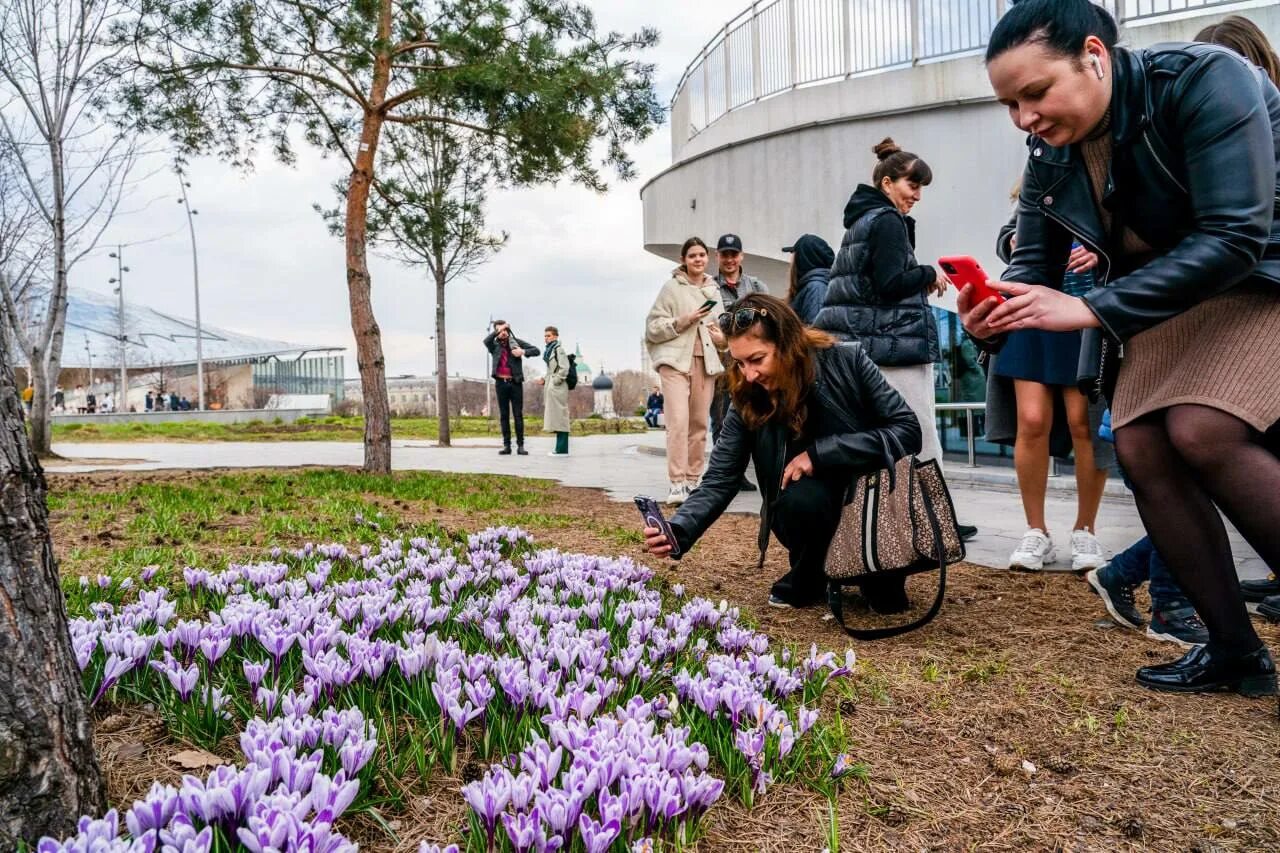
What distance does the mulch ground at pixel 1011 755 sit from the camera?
1.75 meters

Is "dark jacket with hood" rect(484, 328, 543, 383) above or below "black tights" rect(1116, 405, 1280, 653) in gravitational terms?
above

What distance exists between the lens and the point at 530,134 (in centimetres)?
827

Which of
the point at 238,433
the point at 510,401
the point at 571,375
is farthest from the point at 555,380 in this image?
the point at 238,433

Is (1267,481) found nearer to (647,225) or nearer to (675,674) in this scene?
(675,674)

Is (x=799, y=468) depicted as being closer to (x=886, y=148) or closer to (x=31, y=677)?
(x=31, y=677)

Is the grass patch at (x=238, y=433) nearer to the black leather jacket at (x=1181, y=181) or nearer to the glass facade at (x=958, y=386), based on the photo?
the glass facade at (x=958, y=386)

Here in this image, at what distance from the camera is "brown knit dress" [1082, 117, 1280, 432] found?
214cm

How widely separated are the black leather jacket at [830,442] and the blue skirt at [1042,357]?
0.94 metres

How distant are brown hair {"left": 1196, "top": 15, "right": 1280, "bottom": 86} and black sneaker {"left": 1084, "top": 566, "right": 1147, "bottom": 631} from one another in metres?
1.88

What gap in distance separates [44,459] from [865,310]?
558 inches

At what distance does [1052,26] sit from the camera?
206cm

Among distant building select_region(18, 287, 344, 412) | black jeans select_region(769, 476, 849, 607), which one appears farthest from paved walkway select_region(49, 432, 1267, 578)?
distant building select_region(18, 287, 344, 412)

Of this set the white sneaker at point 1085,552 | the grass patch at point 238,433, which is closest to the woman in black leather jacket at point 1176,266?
the white sneaker at point 1085,552

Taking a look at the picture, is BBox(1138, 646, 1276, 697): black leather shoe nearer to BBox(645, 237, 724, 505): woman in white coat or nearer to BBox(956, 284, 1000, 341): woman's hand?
BBox(956, 284, 1000, 341): woman's hand
